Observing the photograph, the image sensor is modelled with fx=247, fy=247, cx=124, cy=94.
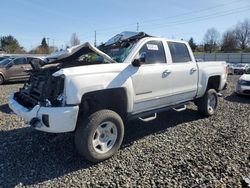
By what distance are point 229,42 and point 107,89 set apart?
8426 centimetres

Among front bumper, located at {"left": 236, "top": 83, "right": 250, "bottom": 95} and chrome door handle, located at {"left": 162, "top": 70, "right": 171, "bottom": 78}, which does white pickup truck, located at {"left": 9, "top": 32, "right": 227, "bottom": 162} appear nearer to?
chrome door handle, located at {"left": 162, "top": 70, "right": 171, "bottom": 78}

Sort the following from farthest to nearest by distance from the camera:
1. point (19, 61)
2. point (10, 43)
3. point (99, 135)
Result: 1. point (10, 43)
2. point (19, 61)
3. point (99, 135)

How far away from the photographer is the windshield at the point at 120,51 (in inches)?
184

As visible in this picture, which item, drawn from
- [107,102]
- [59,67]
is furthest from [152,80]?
[59,67]

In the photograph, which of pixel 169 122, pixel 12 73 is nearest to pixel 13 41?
pixel 12 73

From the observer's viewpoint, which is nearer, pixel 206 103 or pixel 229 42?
pixel 206 103

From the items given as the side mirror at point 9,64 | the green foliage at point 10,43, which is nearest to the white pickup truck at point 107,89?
the side mirror at point 9,64

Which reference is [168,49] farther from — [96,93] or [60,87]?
[60,87]

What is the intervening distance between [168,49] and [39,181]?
3.59 meters

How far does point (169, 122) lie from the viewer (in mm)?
6312

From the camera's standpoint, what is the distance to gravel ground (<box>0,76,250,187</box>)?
11.5 feet

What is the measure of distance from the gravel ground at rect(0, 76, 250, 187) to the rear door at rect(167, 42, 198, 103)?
813mm

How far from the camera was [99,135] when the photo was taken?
13.4 feet

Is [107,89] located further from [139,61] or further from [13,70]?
[13,70]
